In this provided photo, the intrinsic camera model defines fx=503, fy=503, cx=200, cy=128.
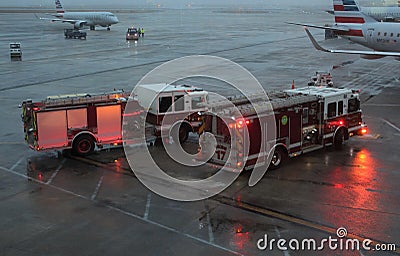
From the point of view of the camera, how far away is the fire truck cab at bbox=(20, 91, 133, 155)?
66.2 feet

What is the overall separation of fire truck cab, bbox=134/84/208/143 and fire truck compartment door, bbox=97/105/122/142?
151 cm

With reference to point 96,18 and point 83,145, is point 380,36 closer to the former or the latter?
point 83,145

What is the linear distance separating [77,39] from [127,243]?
243ft

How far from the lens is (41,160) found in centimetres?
2052

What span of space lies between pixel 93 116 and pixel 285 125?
799 centimetres

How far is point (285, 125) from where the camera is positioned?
62.8ft

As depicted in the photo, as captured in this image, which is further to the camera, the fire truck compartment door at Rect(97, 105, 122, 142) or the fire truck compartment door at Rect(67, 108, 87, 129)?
the fire truck compartment door at Rect(97, 105, 122, 142)

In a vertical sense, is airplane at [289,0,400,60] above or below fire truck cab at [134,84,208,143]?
above

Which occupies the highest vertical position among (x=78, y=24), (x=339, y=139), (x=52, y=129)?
(x=78, y=24)

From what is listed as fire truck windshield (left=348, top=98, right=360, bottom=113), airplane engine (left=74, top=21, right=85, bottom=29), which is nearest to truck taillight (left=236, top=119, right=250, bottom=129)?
fire truck windshield (left=348, top=98, right=360, bottom=113)

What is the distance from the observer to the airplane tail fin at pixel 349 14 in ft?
165

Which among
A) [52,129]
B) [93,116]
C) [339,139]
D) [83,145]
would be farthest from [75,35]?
[339,139]

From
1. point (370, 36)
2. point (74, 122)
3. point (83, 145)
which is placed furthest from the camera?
point (370, 36)

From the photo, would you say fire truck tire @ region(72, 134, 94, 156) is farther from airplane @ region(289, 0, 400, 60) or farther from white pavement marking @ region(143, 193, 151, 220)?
airplane @ region(289, 0, 400, 60)
